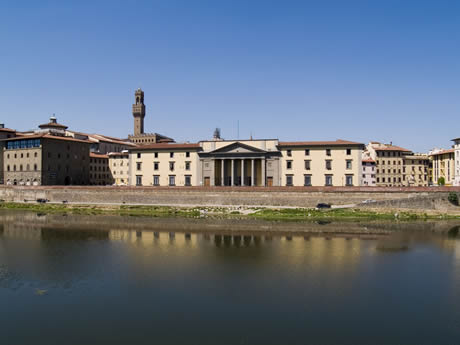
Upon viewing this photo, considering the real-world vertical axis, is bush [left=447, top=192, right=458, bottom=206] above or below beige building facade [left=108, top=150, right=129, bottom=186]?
below

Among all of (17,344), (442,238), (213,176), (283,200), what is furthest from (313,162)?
(17,344)

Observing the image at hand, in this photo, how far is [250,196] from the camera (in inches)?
2485

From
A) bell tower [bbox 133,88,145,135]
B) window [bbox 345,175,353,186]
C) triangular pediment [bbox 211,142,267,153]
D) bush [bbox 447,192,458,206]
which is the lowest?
bush [bbox 447,192,458,206]

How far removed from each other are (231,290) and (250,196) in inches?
1611

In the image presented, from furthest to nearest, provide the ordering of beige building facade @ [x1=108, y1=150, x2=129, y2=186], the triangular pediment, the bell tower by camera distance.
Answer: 1. the bell tower
2. beige building facade @ [x1=108, y1=150, x2=129, y2=186]
3. the triangular pediment

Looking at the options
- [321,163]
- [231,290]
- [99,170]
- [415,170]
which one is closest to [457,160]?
[415,170]

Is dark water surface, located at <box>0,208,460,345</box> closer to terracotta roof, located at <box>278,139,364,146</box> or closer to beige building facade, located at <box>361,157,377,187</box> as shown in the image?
terracotta roof, located at <box>278,139,364,146</box>

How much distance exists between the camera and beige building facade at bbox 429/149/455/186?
309 ft

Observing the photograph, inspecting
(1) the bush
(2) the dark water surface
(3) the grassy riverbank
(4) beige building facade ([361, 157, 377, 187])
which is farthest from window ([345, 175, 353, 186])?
(2) the dark water surface

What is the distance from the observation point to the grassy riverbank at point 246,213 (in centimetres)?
5191

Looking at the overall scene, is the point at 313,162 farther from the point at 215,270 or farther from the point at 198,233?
the point at 215,270

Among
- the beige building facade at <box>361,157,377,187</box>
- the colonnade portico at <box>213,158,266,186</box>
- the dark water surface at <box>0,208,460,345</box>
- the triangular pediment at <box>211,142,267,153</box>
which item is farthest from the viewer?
the beige building facade at <box>361,157,377,187</box>

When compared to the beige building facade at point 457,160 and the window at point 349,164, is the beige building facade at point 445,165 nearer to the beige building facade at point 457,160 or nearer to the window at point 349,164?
the beige building facade at point 457,160

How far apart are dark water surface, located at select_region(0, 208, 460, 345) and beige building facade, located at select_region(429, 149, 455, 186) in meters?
64.1
